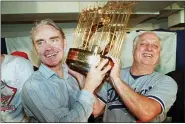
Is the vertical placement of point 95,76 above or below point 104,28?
below

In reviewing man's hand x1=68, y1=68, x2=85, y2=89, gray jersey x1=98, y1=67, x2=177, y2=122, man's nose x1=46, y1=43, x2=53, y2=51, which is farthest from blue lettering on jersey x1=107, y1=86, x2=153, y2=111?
man's nose x1=46, y1=43, x2=53, y2=51

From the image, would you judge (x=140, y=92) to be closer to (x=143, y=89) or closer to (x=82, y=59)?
(x=143, y=89)

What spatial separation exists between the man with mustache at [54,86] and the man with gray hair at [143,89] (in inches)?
5.3

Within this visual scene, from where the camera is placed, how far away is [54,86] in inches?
34.3

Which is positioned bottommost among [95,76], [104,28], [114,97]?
[114,97]

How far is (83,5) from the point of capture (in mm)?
1085

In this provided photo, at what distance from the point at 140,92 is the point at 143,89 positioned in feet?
0.06

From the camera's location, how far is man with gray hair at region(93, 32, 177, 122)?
36.8 inches

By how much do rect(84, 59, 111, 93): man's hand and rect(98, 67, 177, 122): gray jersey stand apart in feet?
0.63

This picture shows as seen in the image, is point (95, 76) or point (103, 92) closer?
point (95, 76)

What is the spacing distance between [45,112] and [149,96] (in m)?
0.37

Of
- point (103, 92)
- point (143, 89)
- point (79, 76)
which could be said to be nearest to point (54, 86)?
point (79, 76)

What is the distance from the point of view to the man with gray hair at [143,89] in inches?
36.8

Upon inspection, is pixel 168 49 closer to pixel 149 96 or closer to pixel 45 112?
pixel 149 96
